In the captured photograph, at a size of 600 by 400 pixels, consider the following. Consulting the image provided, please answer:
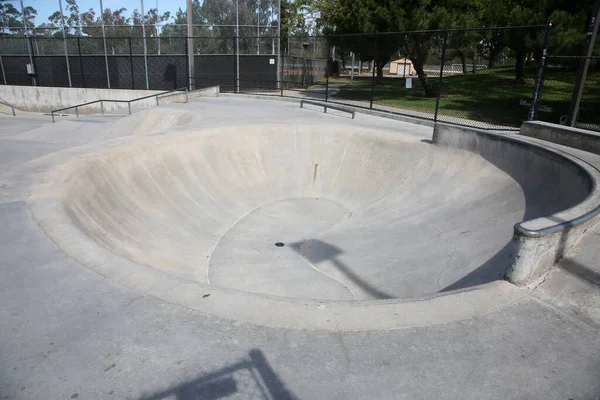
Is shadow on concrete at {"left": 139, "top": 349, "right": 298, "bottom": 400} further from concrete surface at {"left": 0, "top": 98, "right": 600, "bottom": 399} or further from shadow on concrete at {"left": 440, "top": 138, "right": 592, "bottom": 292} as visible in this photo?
shadow on concrete at {"left": 440, "top": 138, "right": 592, "bottom": 292}

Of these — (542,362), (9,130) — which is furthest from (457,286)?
(9,130)

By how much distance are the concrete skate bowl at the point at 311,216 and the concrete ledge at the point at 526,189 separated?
34mm

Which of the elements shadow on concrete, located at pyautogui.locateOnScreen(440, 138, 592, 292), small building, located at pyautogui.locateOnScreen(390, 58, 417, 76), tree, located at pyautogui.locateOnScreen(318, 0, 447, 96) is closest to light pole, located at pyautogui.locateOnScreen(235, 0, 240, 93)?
tree, located at pyautogui.locateOnScreen(318, 0, 447, 96)

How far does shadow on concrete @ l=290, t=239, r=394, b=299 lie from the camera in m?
6.12

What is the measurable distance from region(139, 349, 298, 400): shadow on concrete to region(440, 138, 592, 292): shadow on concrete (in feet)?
9.56

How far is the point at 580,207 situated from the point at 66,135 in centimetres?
1468

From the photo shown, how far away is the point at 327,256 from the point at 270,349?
452 cm

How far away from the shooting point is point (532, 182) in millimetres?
7242

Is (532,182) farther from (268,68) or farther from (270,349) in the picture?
(268,68)

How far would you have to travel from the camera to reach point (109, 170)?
7.79 m

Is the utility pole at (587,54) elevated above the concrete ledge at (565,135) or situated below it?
above

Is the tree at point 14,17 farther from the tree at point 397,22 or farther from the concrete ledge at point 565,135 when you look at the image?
the concrete ledge at point 565,135

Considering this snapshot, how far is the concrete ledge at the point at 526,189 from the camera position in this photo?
11.8 ft

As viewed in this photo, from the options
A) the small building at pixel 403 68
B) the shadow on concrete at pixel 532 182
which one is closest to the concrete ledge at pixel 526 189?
the shadow on concrete at pixel 532 182
